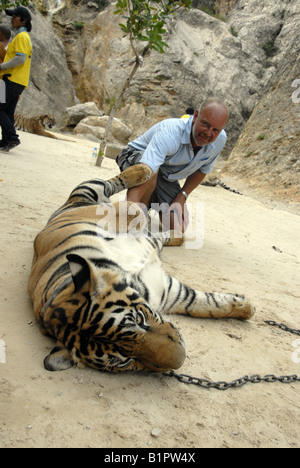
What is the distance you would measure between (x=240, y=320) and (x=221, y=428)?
1.17 metres

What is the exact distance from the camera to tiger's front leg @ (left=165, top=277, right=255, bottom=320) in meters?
2.48

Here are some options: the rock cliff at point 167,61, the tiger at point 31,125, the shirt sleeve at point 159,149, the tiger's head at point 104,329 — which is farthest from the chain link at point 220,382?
the rock cliff at point 167,61

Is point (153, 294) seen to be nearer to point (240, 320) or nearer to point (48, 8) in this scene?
point (240, 320)

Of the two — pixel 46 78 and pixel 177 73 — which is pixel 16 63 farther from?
pixel 177 73

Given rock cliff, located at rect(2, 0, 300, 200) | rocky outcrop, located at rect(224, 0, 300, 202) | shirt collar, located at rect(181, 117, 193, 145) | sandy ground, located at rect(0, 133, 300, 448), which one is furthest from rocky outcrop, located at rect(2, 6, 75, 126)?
sandy ground, located at rect(0, 133, 300, 448)

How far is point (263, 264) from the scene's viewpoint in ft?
13.3

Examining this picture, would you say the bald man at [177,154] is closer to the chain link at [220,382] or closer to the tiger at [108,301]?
the tiger at [108,301]

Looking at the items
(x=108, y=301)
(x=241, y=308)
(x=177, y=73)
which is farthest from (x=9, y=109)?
(x=177, y=73)

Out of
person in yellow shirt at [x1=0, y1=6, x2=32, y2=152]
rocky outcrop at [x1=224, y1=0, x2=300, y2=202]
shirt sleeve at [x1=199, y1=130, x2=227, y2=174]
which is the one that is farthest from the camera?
rocky outcrop at [x1=224, y1=0, x2=300, y2=202]

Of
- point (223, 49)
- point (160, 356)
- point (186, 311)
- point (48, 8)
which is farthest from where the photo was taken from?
point (48, 8)

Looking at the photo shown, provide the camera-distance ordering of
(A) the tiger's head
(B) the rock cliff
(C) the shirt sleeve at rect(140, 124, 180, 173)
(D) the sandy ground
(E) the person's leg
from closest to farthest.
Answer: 1. (D) the sandy ground
2. (A) the tiger's head
3. (C) the shirt sleeve at rect(140, 124, 180, 173)
4. (E) the person's leg
5. (B) the rock cliff

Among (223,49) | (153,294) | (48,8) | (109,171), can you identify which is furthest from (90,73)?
(153,294)

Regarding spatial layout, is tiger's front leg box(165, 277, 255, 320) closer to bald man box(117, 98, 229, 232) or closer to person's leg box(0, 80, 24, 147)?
bald man box(117, 98, 229, 232)

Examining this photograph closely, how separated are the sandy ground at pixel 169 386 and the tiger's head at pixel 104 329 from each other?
87mm
